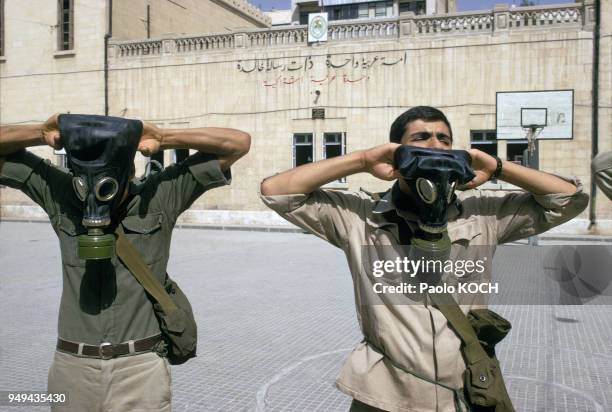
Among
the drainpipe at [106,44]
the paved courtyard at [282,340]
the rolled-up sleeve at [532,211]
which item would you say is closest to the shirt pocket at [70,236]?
the rolled-up sleeve at [532,211]

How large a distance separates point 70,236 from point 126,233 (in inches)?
9.9

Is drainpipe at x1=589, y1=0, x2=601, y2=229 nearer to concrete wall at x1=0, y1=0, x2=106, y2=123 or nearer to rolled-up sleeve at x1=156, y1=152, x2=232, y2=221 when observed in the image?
Result: rolled-up sleeve at x1=156, y1=152, x2=232, y2=221

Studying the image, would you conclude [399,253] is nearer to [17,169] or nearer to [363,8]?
[17,169]

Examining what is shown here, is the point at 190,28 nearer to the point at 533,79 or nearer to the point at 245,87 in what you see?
the point at 245,87

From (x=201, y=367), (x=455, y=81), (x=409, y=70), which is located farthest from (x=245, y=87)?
(x=201, y=367)

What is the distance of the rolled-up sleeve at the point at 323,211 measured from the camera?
2248mm

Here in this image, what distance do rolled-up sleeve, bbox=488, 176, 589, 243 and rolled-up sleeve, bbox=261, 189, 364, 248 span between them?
0.54 metres

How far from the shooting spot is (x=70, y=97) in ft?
82.5

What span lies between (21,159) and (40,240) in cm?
1555

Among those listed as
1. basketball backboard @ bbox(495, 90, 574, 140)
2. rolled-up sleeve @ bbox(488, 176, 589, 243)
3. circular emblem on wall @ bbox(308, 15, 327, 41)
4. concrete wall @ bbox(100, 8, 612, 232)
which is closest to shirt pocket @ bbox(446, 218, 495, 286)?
rolled-up sleeve @ bbox(488, 176, 589, 243)

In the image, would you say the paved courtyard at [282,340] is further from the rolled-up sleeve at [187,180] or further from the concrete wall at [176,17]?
the concrete wall at [176,17]

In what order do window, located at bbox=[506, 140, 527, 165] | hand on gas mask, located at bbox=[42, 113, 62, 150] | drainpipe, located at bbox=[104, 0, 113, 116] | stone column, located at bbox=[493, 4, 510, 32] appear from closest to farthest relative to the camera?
hand on gas mask, located at bbox=[42, 113, 62, 150], stone column, located at bbox=[493, 4, 510, 32], window, located at bbox=[506, 140, 527, 165], drainpipe, located at bbox=[104, 0, 113, 116]

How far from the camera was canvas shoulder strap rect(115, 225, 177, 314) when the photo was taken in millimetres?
2525

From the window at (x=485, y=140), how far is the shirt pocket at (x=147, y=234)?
18289mm
